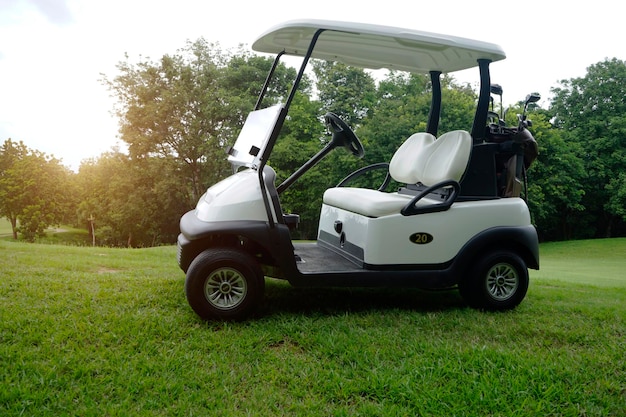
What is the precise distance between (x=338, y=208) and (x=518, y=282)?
5.73ft

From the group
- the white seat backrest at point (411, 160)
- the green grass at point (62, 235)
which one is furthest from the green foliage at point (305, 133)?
the white seat backrest at point (411, 160)

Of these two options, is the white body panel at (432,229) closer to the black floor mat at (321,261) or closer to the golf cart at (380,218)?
the golf cart at (380,218)

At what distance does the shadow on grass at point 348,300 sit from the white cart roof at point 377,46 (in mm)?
2198

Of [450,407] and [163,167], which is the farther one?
[163,167]

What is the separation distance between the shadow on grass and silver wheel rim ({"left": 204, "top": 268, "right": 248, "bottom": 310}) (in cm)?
33

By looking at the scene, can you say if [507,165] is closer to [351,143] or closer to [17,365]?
[351,143]

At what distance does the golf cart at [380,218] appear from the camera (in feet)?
12.8

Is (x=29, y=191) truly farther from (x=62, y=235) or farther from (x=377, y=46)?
(x=377, y=46)

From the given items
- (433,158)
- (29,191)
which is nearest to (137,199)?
(29,191)

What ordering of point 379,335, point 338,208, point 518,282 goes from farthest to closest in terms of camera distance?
point 338,208
point 518,282
point 379,335

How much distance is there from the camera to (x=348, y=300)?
469 centimetres

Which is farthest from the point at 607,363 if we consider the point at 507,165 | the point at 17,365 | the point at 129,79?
the point at 129,79

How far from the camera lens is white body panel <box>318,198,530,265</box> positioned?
425 centimetres

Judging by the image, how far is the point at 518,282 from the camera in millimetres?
4523
